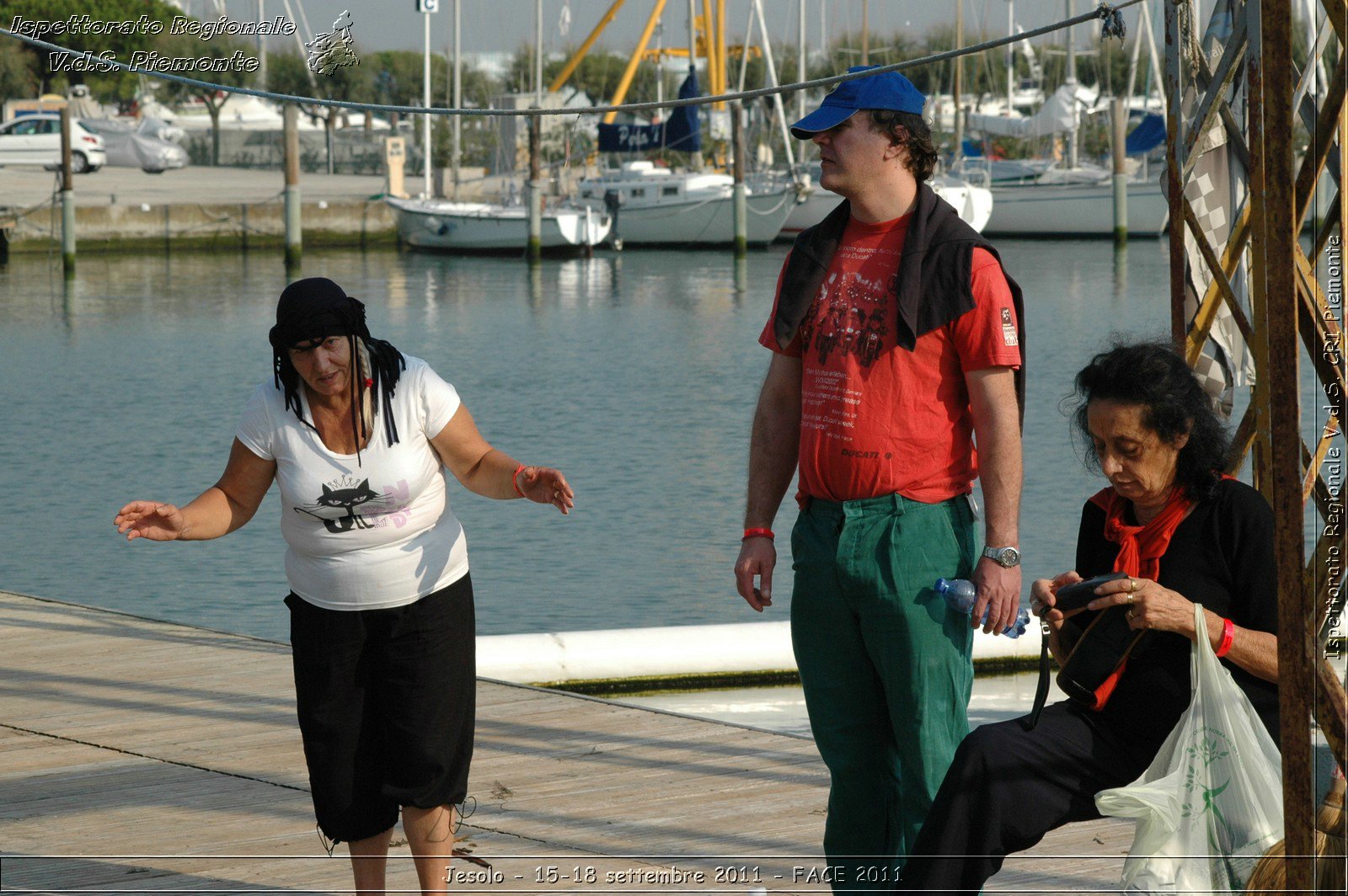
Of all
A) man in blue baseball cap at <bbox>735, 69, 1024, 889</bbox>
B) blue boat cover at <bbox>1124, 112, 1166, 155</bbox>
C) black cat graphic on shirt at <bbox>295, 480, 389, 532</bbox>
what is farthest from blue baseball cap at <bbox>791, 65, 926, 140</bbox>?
blue boat cover at <bbox>1124, 112, 1166, 155</bbox>

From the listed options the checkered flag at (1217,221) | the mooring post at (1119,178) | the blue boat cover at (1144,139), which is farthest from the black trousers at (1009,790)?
the blue boat cover at (1144,139)

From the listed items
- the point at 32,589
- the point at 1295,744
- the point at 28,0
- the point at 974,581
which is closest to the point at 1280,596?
the point at 1295,744

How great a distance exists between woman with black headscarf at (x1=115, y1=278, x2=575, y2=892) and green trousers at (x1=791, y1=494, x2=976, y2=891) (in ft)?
1.93

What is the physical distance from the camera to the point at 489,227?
4038cm

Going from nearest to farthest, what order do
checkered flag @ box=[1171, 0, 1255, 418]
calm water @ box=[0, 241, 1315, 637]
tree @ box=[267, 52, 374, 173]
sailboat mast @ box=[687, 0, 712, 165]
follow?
checkered flag @ box=[1171, 0, 1255, 418] < calm water @ box=[0, 241, 1315, 637] < sailboat mast @ box=[687, 0, 712, 165] < tree @ box=[267, 52, 374, 173]

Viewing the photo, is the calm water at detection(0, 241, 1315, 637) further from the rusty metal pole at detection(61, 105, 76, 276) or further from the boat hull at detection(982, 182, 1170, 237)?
the boat hull at detection(982, 182, 1170, 237)

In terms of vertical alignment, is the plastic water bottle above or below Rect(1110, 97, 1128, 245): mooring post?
below

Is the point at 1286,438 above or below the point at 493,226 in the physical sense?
below

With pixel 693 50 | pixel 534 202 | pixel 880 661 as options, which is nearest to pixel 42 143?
pixel 534 202

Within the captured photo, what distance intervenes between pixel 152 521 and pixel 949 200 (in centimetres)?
3896

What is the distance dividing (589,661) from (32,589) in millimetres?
6273

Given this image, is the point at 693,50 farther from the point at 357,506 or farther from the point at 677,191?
the point at 357,506

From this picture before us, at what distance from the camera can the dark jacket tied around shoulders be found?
129 inches

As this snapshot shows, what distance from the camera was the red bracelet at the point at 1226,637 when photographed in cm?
288
